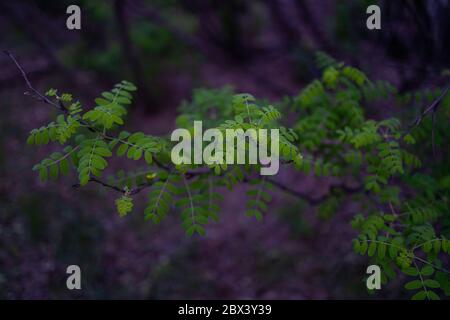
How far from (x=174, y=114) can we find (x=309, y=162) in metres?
4.10

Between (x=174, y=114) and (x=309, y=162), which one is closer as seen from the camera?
(x=309, y=162)

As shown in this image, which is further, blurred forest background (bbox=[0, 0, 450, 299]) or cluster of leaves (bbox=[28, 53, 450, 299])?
blurred forest background (bbox=[0, 0, 450, 299])

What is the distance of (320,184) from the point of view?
17.5 ft

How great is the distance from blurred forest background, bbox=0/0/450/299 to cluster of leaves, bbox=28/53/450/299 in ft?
2.78

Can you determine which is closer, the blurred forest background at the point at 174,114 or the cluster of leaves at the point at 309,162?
the cluster of leaves at the point at 309,162

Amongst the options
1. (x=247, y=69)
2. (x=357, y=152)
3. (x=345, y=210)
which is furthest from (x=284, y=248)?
(x=247, y=69)

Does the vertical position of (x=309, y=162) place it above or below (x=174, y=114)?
below

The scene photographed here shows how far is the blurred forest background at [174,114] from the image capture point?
14.4 ft

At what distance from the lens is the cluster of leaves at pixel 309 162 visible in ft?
8.01

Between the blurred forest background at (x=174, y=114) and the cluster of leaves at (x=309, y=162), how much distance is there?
85cm

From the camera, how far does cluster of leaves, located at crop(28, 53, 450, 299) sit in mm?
2441

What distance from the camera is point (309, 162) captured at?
9.71 ft

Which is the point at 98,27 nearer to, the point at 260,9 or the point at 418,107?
the point at 260,9
